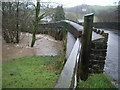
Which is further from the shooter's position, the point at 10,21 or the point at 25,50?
the point at 10,21

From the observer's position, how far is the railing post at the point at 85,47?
3674 millimetres

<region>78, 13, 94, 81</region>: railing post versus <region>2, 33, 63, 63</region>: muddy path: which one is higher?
<region>78, 13, 94, 81</region>: railing post

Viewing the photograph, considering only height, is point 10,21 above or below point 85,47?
above

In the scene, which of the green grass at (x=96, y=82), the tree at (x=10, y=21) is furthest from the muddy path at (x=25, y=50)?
the green grass at (x=96, y=82)

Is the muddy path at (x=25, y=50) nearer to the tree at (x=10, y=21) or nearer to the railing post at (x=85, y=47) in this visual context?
the tree at (x=10, y=21)

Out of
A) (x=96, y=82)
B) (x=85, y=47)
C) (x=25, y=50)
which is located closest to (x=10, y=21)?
(x=25, y=50)

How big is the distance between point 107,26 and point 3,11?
16.3m

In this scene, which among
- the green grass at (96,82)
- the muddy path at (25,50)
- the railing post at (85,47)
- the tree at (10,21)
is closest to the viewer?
the railing post at (85,47)

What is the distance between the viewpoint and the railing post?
145 inches

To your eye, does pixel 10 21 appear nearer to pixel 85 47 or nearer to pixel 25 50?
pixel 25 50

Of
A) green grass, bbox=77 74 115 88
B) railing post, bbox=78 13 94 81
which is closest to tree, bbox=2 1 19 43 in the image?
green grass, bbox=77 74 115 88

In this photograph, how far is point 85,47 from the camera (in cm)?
382

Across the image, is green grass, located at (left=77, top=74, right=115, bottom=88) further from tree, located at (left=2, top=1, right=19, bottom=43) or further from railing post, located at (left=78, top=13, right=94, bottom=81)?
tree, located at (left=2, top=1, right=19, bottom=43)

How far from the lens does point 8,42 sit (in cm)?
1366
